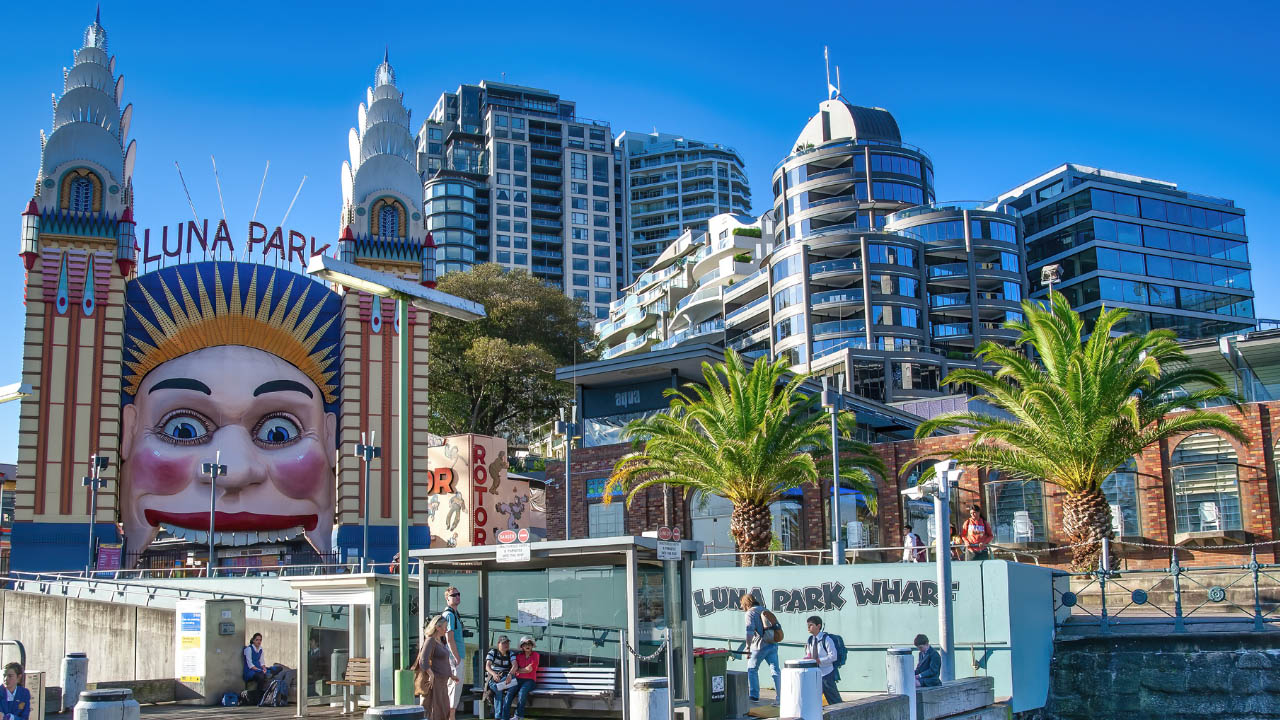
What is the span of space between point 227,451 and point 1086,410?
85.0 ft

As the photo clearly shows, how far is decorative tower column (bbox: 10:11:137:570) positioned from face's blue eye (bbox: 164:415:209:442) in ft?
5.27

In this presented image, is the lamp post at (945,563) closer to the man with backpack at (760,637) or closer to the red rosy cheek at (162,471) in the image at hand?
the man with backpack at (760,637)

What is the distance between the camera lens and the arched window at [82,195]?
4017 centimetres

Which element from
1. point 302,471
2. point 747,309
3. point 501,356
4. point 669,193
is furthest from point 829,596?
point 669,193

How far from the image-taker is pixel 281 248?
43.2 meters

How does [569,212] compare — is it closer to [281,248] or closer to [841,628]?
[281,248]

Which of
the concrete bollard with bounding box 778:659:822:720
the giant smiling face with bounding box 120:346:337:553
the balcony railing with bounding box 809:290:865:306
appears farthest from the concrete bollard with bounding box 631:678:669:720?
the balcony railing with bounding box 809:290:865:306

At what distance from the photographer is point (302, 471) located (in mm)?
40219

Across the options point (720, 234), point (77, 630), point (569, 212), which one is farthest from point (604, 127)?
→ point (77, 630)

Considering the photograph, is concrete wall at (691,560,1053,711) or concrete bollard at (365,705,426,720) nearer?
concrete bollard at (365,705,426,720)

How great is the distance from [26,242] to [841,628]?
30350 mm

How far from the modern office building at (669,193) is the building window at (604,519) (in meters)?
101

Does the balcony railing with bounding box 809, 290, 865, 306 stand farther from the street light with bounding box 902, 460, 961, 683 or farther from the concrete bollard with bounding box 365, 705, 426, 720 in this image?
the concrete bollard with bounding box 365, 705, 426, 720

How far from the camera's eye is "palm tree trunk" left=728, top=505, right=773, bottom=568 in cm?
2916
